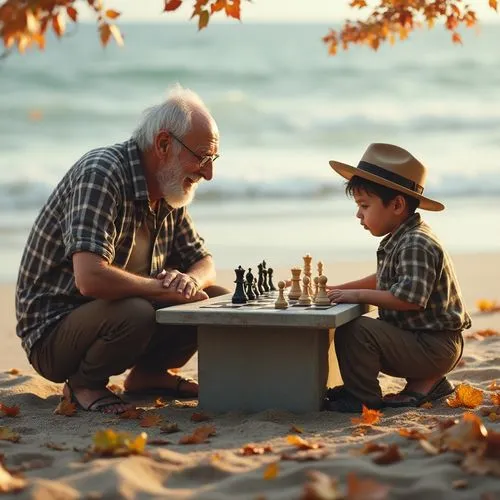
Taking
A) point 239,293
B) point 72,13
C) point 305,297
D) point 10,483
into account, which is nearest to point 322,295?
point 305,297

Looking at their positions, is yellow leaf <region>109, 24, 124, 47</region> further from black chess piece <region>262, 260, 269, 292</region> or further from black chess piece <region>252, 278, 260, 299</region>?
black chess piece <region>262, 260, 269, 292</region>

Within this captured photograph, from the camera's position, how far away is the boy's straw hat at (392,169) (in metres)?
5.14

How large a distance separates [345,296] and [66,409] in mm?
1467

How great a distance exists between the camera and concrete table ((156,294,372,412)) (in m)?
4.77

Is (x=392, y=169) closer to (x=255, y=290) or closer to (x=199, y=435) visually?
(x=255, y=290)

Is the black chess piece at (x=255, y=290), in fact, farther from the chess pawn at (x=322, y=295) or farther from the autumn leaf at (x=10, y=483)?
the autumn leaf at (x=10, y=483)

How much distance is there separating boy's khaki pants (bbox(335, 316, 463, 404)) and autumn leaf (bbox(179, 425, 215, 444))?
2.75ft

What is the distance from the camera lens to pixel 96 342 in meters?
5.02

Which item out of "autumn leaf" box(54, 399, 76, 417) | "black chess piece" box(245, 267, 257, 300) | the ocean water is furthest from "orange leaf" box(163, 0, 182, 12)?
"autumn leaf" box(54, 399, 76, 417)

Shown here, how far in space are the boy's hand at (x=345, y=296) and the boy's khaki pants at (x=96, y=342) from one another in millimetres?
890

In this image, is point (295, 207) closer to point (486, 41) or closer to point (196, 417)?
point (196, 417)

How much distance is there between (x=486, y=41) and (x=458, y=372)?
129ft

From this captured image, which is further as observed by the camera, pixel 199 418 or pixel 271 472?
pixel 199 418

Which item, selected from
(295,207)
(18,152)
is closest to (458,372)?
(295,207)
